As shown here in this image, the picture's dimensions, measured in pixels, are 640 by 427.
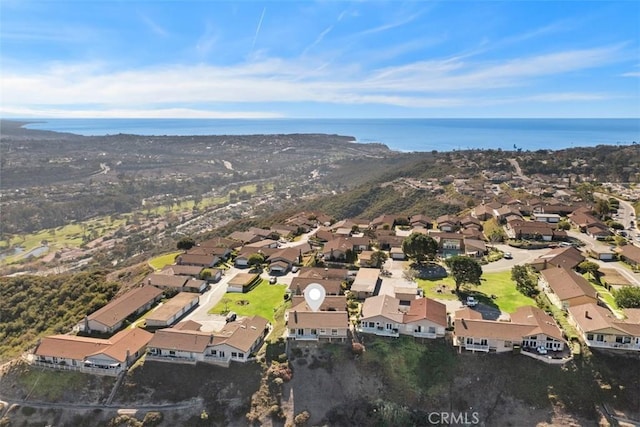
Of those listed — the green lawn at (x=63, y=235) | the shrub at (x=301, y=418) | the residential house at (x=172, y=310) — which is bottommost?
the green lawn at (x=63, y=235)

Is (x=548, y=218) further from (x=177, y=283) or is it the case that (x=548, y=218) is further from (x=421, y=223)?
(x=177, y=283)

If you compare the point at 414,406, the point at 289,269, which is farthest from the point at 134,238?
the point at 414,406

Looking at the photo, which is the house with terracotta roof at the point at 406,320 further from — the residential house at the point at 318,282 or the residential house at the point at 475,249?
the residential house at the point at 475,249

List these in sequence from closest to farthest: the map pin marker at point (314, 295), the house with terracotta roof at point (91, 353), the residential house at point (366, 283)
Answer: the house with terracotta roof at point (91, 353) < the map pin marker at point (314, 295) < the residential house at point (366, 283)

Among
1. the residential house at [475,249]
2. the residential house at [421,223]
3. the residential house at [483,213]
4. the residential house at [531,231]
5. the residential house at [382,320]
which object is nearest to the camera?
the residential house at [382,320]

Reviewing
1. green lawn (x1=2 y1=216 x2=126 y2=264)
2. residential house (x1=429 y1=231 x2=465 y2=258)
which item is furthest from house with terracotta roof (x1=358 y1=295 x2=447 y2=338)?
green lawn (x1=2 y1=216 x2=126 y2=264)

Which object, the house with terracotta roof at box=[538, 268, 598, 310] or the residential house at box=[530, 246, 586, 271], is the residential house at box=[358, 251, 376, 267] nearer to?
the house with terracotta roof at box=[538, 268, 598, 310]

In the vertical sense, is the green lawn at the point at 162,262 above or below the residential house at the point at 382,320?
below

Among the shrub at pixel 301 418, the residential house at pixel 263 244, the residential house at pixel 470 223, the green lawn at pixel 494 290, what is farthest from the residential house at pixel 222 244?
the residential house at pixel 470 223
